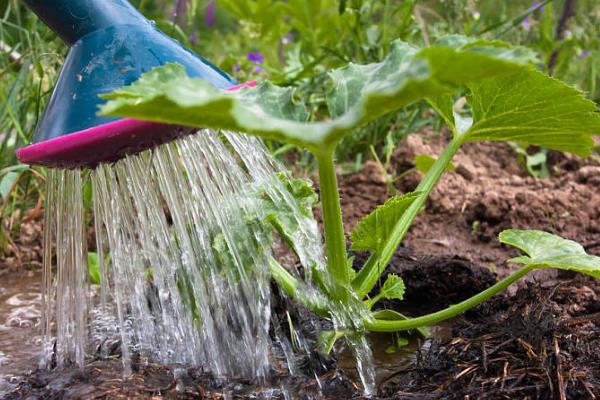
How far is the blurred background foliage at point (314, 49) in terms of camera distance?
208 cm

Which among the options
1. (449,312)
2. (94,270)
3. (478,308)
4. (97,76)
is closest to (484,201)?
(478,308)

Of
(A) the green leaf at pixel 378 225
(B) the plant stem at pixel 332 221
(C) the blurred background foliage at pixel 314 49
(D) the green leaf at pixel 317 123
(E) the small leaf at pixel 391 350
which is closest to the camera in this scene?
(D) the green leaf at pixel 317 123

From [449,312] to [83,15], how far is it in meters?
0.84

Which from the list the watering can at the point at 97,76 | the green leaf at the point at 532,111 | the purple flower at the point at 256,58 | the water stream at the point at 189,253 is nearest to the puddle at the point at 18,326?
the water stream at the point at 189,253

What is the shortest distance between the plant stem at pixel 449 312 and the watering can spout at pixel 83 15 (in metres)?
0.70

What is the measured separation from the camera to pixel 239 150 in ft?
4.33

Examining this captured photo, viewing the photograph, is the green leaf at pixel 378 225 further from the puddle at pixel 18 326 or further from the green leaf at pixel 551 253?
the puddle at pixel 18 326

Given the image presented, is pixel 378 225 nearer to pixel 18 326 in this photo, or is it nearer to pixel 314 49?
pixel 18 326

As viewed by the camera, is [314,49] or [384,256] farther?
[314,49]

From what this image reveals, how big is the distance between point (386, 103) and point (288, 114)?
22 cm

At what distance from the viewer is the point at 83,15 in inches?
47.7

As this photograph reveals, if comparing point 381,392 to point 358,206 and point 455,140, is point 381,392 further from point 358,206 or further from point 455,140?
point 358,206

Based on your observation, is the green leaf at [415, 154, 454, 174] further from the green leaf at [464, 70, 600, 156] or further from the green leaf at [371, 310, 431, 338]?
the green leaf at [371, 310, 431, 338]

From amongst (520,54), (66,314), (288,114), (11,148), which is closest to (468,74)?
(520,54)
